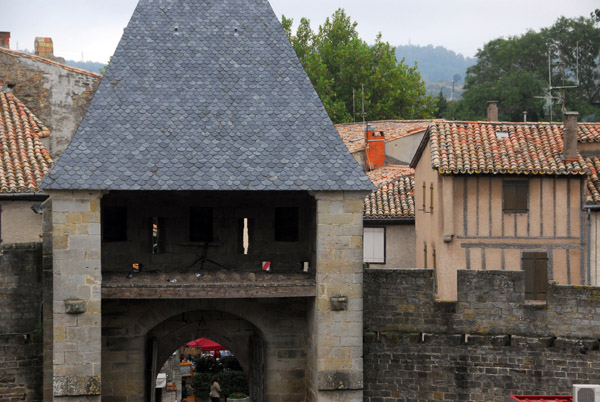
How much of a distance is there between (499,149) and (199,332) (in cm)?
1064

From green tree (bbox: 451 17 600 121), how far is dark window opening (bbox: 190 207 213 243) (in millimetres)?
43433

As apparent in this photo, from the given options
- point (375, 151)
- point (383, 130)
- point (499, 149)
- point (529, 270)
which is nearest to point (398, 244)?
point (499, 149)

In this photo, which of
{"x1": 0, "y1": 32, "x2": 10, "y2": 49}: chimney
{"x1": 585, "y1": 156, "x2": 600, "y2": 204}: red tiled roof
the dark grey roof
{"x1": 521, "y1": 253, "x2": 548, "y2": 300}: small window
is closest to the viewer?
the dark grey roof

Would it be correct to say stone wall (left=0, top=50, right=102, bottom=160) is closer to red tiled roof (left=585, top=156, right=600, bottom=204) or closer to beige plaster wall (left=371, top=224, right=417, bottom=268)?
beige plaster wall (left=371, top=224, right=417, bottom=268)

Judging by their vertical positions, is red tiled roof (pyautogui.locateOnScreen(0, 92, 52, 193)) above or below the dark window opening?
above

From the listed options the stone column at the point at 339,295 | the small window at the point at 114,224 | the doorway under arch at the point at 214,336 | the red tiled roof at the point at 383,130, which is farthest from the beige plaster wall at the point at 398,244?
the stone column at the point at 339,295

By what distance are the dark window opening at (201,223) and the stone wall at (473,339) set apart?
3.58m

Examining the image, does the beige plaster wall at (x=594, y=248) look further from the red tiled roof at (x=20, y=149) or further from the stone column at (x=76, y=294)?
the stone column at (x=76, y=294)

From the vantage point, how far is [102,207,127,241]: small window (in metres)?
24.3

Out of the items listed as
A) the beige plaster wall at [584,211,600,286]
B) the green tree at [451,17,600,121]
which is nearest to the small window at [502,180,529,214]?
the beige plaster wall at [584,211,600,286]

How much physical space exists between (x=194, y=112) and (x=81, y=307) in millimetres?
4497

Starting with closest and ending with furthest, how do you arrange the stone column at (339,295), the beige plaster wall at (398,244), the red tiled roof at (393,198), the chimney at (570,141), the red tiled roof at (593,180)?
1. the stone column at (339,295)
2. the red tiled roof at (593,180)
3. the chimney at (570,141)
4. the red tiled roof at (393,198)
5. the beige plaster wall at (398,244)

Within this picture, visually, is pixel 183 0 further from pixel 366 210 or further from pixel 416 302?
pixel 366 210

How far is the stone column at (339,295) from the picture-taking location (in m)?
22.2
